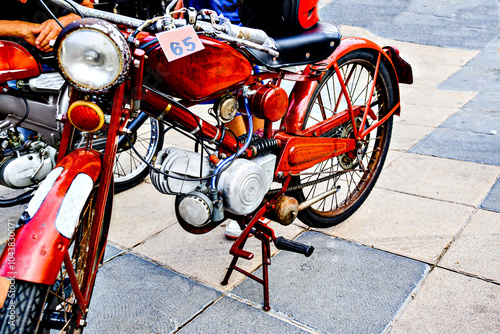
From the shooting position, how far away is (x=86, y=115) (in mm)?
1607

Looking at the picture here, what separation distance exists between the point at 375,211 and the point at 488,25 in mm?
7645

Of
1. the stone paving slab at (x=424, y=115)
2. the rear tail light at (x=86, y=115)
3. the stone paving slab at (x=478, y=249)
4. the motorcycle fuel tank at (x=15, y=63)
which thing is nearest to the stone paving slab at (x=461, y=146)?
the stone paving slab at (x=424, y=115)

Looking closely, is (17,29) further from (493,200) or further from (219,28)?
(493,200)

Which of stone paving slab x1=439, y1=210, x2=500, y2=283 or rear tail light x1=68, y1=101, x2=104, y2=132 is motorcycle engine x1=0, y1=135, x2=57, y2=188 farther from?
stone paving slab x1=439, y1=210, x2=500, y2=283

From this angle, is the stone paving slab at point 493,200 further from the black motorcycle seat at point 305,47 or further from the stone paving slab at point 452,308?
the black motorcycle seat at point 305,47

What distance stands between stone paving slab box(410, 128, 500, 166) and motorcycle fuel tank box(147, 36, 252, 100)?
2617 millimetres

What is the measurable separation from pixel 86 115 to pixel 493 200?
2.72m

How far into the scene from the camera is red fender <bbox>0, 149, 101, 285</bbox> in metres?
1.33

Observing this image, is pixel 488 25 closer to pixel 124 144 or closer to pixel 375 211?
pixel 375 211

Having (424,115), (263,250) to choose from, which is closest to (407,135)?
(424,115)

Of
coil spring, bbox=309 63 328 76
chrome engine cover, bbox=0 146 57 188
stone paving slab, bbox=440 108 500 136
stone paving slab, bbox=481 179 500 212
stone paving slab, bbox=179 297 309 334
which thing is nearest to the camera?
stone paving slab, bbox=179 297 309 334

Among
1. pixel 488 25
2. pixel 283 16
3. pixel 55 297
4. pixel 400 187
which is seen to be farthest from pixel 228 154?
pixel 488 25

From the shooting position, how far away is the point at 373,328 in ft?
6.88

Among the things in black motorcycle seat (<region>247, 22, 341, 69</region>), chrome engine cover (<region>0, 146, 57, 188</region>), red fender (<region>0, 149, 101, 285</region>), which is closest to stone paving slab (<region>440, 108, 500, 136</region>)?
black motorcycle seat (<region>247, 22, 341, 69</region>)
